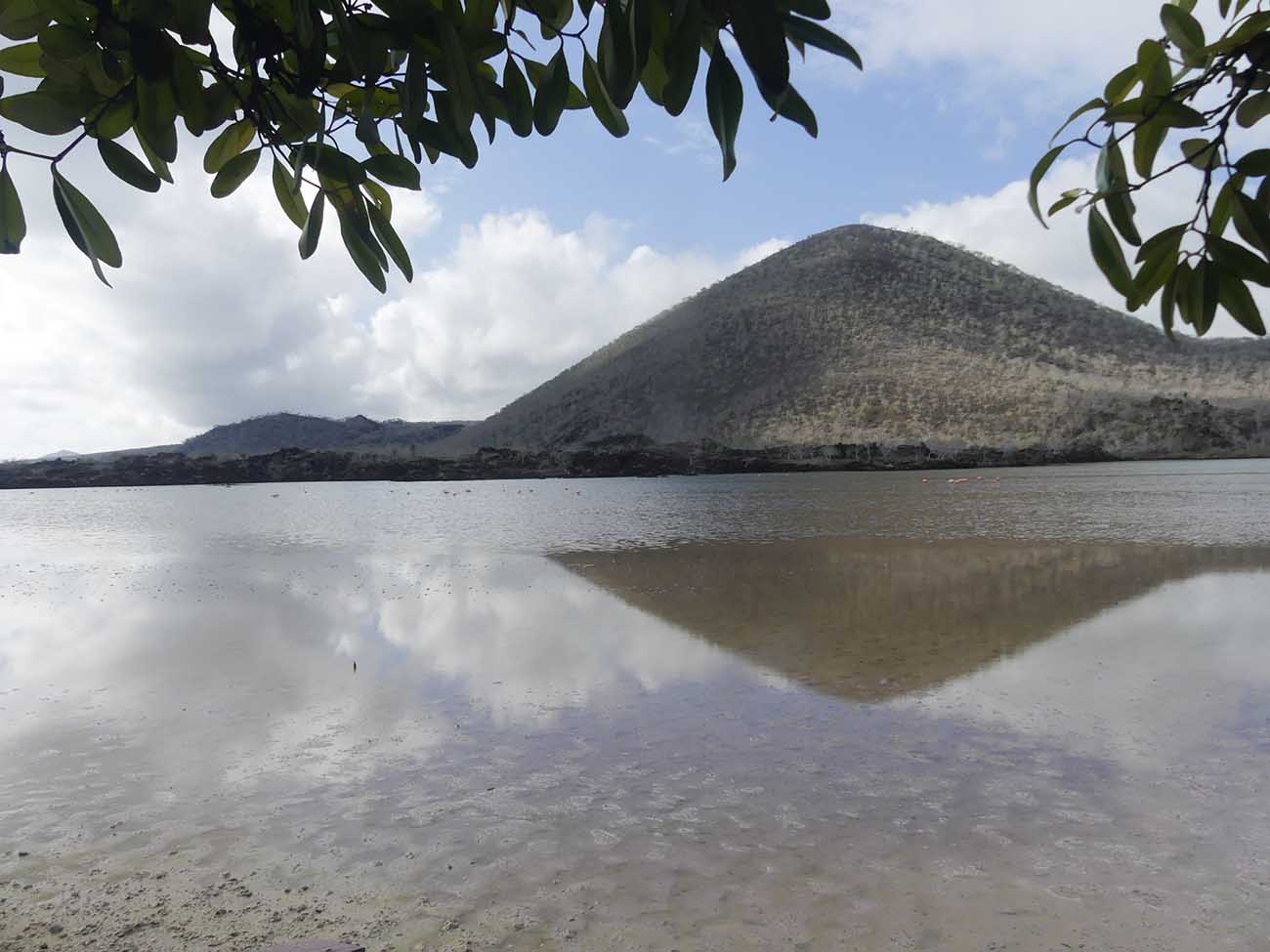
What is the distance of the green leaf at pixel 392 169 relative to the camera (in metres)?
1.13

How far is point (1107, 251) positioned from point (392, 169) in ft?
3.29

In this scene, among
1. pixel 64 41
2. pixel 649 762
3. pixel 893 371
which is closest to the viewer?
pixel 64 41

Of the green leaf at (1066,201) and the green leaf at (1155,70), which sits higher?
the green leaf at (1155,70)

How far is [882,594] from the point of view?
33.2 feet

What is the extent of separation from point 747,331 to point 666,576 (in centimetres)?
6186

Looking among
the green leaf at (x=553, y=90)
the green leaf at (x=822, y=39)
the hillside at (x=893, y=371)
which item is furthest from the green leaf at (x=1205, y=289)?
the hillside at (x=893, y=371)

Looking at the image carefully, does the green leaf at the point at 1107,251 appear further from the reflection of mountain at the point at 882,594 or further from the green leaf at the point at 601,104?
the reflection of mountain at the point at 882,594

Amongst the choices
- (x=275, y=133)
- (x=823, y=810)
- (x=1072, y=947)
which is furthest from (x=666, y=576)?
(x=275, y=133)

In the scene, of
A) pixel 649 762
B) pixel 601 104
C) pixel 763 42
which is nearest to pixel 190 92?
pixel 601 104

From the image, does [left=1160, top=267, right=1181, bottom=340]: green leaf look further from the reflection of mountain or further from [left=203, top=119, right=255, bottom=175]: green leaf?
the reflection of mountain

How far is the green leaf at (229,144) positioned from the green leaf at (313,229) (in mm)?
307

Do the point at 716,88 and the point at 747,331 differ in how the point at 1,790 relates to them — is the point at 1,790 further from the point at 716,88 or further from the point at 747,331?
the point at 747,331

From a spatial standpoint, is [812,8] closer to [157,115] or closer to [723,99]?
[723,99]

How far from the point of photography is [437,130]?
1.16 meters
